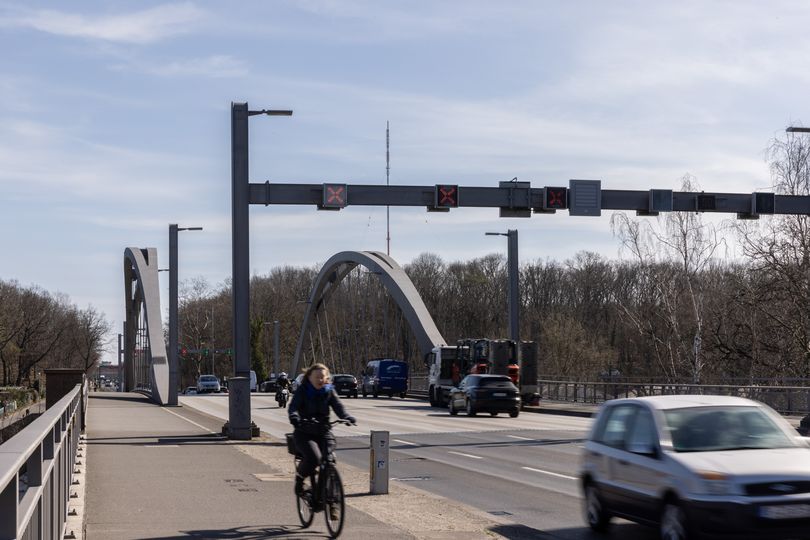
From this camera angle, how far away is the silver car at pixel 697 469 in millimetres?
9078

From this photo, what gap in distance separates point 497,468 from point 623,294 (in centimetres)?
8946

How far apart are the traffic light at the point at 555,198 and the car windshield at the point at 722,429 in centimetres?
2092

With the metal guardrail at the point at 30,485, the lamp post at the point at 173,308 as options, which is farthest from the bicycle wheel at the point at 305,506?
the lamp post at the point at 173,308

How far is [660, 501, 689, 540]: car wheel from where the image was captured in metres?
9.48

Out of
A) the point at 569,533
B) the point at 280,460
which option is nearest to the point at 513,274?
the point at 280,460

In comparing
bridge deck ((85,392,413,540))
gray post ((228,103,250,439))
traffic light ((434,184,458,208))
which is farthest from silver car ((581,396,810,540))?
traffic light ((434,184,458,208))

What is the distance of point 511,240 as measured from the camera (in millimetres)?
49344

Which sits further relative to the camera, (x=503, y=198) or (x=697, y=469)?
(x=503, y=198)

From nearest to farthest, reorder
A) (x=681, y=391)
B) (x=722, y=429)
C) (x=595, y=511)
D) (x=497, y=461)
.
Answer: (x=722, y=429)
(x=595, y=511)
(x=497, y=461)
(x=681, y=391)

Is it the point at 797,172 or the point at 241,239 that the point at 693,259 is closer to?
the point at 797,172

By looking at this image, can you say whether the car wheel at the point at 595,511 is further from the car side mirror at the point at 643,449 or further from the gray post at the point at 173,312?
the gray post at the point at 173,312

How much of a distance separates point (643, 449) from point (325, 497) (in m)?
3.05

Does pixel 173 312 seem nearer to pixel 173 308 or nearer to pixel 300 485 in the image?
pixel 173 308

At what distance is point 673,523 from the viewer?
9.65 m
